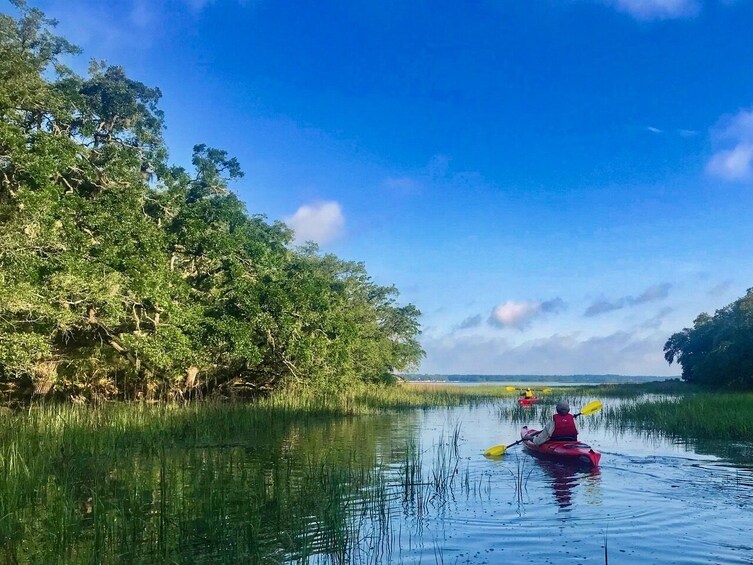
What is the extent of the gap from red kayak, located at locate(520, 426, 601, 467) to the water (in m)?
0.34

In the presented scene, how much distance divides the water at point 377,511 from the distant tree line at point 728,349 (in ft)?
111

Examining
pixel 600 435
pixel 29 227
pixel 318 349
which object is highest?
pixel 29 227

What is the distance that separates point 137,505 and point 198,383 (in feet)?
62.5

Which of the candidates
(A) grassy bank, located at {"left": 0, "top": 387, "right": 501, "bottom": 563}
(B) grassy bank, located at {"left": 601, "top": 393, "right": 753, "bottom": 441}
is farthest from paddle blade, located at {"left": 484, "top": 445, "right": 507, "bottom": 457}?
(B) grassy bank, located at {"left": 601, "top": 393, "right": 753, "bottom": 441}

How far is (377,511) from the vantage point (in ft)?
25.1

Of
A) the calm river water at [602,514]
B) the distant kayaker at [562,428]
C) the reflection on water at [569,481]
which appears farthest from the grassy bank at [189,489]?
the distant kayaker at [562,428]

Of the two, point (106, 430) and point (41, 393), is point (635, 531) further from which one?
point (41, 393)

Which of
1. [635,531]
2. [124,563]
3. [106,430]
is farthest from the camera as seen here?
[106,430]

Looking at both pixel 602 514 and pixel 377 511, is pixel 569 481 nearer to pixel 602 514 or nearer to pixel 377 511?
pixel 602 514

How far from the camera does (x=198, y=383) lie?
24.7 metres

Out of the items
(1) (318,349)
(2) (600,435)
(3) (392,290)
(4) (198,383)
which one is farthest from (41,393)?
(3) (392,290)

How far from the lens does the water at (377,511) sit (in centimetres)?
581

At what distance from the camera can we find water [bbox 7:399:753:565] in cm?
581

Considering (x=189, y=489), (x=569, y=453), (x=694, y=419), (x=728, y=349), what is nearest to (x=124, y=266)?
(x=189, y=489)
